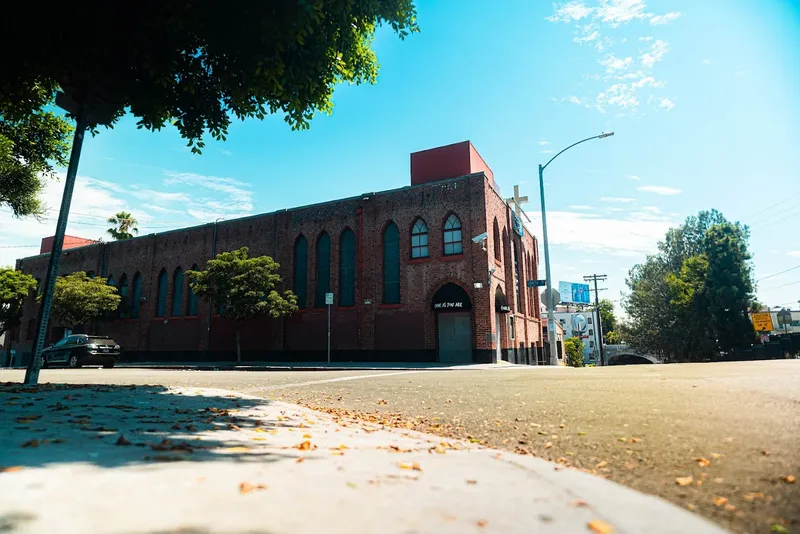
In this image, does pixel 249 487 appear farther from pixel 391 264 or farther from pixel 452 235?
pixel 391 264

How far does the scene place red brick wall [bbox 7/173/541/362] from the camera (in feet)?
79.4

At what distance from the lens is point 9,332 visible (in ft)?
147

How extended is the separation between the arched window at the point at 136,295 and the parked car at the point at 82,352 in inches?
510

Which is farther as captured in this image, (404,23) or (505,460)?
(404,23)

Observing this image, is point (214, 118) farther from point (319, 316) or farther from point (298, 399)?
point (319, 316)

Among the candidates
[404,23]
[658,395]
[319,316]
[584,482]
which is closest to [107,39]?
[404,23]

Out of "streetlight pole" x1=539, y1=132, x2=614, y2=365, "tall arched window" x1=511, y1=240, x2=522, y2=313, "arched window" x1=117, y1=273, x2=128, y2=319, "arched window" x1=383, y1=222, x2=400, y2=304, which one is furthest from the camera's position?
"arched window" x1=117, y1=273, x2=128, y2=319

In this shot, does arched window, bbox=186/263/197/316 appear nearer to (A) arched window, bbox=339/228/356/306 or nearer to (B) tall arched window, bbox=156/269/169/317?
(B) tall arched window, bbox=156/269/169/317

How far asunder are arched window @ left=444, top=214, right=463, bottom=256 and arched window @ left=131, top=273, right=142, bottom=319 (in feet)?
86.1

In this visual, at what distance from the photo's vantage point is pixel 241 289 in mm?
25734

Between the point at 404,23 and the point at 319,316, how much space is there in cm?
2148

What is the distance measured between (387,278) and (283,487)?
2385cm

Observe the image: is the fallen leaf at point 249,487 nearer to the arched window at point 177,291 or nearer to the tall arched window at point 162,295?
the arched window at point 177,291

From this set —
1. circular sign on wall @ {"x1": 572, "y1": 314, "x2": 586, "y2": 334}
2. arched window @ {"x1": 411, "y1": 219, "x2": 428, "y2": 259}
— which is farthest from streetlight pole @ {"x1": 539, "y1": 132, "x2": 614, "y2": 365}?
circular sign on wall @ {"x1": 572, "y1": 314, "x2": 586, "y2": 334}
